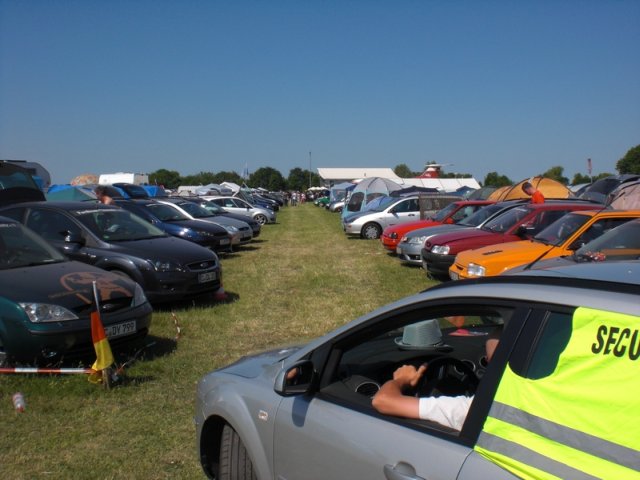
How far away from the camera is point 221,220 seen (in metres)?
17.9

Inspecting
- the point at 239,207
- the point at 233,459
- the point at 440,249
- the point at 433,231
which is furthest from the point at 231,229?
the point at 233,459

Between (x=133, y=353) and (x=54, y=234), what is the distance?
309cm

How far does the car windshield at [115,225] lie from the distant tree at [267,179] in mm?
104077

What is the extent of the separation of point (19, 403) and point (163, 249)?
416 cm

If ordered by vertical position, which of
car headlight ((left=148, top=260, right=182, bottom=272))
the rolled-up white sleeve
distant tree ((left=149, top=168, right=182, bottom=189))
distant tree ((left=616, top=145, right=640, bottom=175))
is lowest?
distant tree ((left=149, top=168, right=182, bottom=189))

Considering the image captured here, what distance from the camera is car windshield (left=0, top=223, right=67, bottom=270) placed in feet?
20.2

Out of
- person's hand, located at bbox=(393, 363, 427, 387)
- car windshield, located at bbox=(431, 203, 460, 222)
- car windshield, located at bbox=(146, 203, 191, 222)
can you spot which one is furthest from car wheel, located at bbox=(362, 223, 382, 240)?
person's hand, located at bbox=(393, 363, 427, 387)

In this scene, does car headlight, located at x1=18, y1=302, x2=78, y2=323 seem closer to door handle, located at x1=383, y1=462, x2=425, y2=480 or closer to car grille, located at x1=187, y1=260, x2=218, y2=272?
car grille, located at x1=187, y1=260, x2=218, y2=272

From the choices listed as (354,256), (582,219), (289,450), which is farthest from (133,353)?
(354,256)

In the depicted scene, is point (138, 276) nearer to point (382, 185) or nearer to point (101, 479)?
point (101, 479)

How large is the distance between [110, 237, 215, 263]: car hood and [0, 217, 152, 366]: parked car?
1.82 meters

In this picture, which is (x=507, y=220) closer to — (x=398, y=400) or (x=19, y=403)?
(x=19, y=403)

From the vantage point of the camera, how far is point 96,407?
4961 millimetres

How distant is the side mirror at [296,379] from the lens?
2.66 meters
